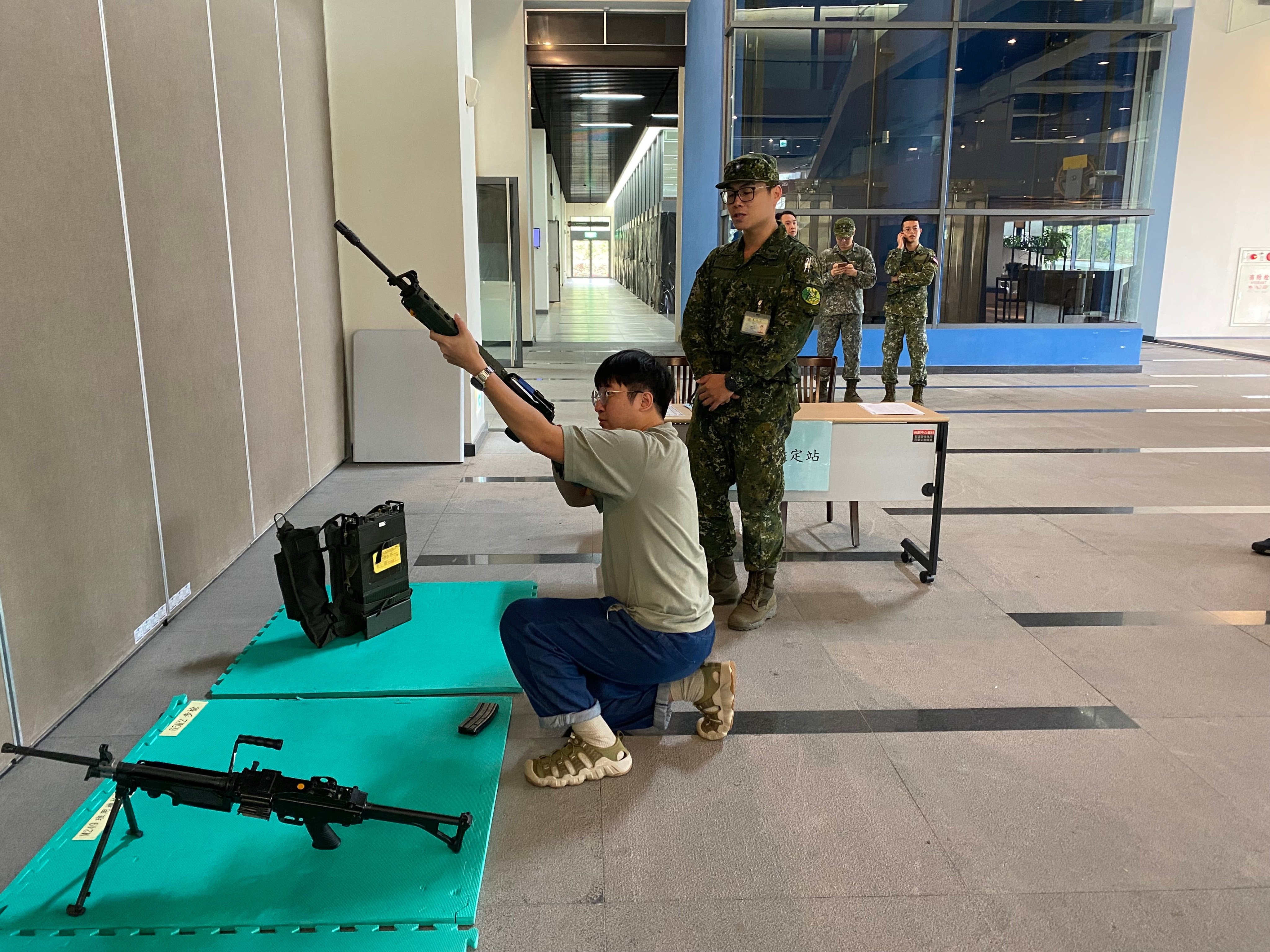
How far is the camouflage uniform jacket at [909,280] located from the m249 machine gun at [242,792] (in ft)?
23.5

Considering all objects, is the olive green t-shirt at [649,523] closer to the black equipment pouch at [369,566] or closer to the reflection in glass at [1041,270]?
the black equipment pouch at [369,566]

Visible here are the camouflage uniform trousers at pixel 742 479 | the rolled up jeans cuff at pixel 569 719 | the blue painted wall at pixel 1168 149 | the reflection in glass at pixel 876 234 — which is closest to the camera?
the rolled up jeans cuff at pixel 569 719

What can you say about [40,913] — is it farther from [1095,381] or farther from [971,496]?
[1095,381]

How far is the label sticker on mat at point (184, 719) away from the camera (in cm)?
248

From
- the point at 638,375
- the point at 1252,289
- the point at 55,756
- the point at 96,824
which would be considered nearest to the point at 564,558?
the point at 638,375

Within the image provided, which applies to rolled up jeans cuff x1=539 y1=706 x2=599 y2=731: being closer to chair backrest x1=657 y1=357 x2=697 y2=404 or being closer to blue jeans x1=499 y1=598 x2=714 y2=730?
blue jeans x1=499 y1=598 x2=714 y2=730

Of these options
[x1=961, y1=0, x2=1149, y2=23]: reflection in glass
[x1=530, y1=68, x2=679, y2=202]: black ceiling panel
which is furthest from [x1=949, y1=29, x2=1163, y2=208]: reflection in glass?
[x1=530, y1=68, x2=679, y2=202]: black ceiling panel

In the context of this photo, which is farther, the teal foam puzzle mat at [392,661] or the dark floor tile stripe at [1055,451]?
the dark floor tile stripe at [1055,451]

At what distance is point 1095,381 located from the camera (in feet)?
33.0

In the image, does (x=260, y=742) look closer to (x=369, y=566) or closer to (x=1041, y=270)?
(x=369, y=566)

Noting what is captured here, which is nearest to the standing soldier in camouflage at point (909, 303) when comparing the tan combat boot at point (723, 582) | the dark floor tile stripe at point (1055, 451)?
the dark floor tile stripe at point (1055, 451)

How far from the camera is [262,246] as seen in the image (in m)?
4.33

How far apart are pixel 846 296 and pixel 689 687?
6370 millimetres

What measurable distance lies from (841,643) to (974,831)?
3.55ft
